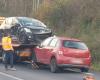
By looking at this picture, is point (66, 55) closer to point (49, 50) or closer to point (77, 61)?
point (77, 61)

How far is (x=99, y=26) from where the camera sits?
31.5 m

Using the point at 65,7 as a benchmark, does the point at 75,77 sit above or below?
below

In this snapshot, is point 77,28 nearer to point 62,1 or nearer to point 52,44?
point 62,1

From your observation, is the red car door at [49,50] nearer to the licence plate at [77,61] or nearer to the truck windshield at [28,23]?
the licence plate at [77,61]

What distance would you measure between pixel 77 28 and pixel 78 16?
158 cm

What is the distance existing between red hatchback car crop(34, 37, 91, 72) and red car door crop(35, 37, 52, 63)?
367 millimetres

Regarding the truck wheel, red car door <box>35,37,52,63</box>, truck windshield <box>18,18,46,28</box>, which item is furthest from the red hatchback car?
truck windshield <box>18,18,46,28</box>

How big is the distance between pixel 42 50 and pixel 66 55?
6.43 feet

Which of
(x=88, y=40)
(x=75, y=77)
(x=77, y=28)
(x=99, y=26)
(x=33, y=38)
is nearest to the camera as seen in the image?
(x=75, y=77)

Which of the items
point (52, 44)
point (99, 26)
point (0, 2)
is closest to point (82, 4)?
point (99, 26)

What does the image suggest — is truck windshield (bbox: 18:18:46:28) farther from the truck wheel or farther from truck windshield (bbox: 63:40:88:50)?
Answer: the truck wheel

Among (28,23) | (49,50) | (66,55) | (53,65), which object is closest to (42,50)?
(49,50)

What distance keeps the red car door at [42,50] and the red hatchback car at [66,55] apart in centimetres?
37

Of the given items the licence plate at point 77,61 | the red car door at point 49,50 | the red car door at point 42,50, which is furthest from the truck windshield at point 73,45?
the red car door at point 42,50
